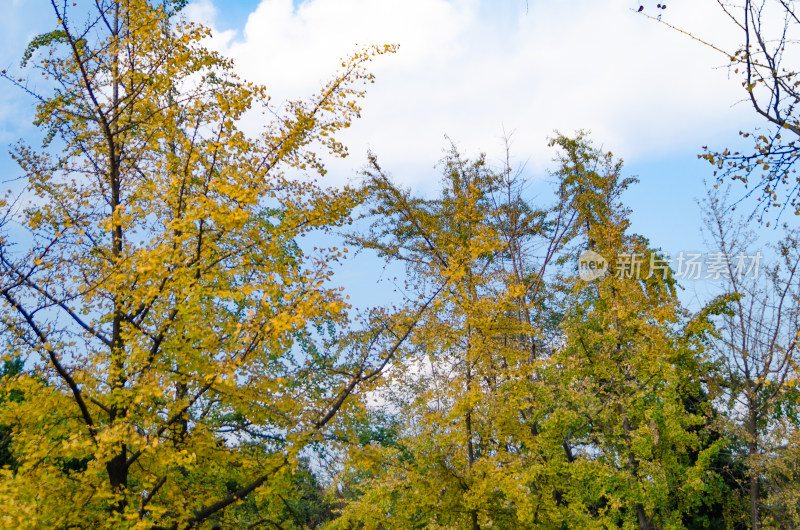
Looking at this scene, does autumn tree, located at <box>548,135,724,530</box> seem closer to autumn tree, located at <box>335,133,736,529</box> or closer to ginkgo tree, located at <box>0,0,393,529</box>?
autumn tree, located at <box>335,133,736,529</box>

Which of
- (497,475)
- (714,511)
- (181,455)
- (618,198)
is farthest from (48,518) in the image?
(714,511)

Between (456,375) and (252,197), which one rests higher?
(252,197)

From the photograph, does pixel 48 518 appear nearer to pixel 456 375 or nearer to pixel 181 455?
pixel 181 455

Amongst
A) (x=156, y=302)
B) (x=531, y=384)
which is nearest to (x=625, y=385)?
(x=531, y=384)

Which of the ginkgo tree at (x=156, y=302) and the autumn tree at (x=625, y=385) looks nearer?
the ginkgo tree at (x=156, y=302)

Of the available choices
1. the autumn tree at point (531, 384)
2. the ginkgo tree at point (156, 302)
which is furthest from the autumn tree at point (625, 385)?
the ginkgo tree at point (156, 302)

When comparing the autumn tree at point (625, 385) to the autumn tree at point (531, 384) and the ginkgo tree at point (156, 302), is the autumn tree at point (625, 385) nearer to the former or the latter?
the autumn tree at point (531, 384)

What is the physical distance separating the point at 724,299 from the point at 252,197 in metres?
10.2

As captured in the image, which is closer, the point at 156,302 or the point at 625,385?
the point at 156,302

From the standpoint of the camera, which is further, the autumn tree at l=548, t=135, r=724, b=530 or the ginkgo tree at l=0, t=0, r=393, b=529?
the autumn tree at l=548, t=135, r=724, b=530

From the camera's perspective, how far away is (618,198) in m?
12.7

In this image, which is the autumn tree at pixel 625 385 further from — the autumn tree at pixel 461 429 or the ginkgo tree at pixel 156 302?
the ginkgo tree at pixel 156 302

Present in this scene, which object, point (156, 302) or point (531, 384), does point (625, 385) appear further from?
point (156, 302)

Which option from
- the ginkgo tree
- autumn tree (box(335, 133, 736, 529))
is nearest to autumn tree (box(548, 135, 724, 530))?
autumn tree (box(335, 133, 736, 529))
